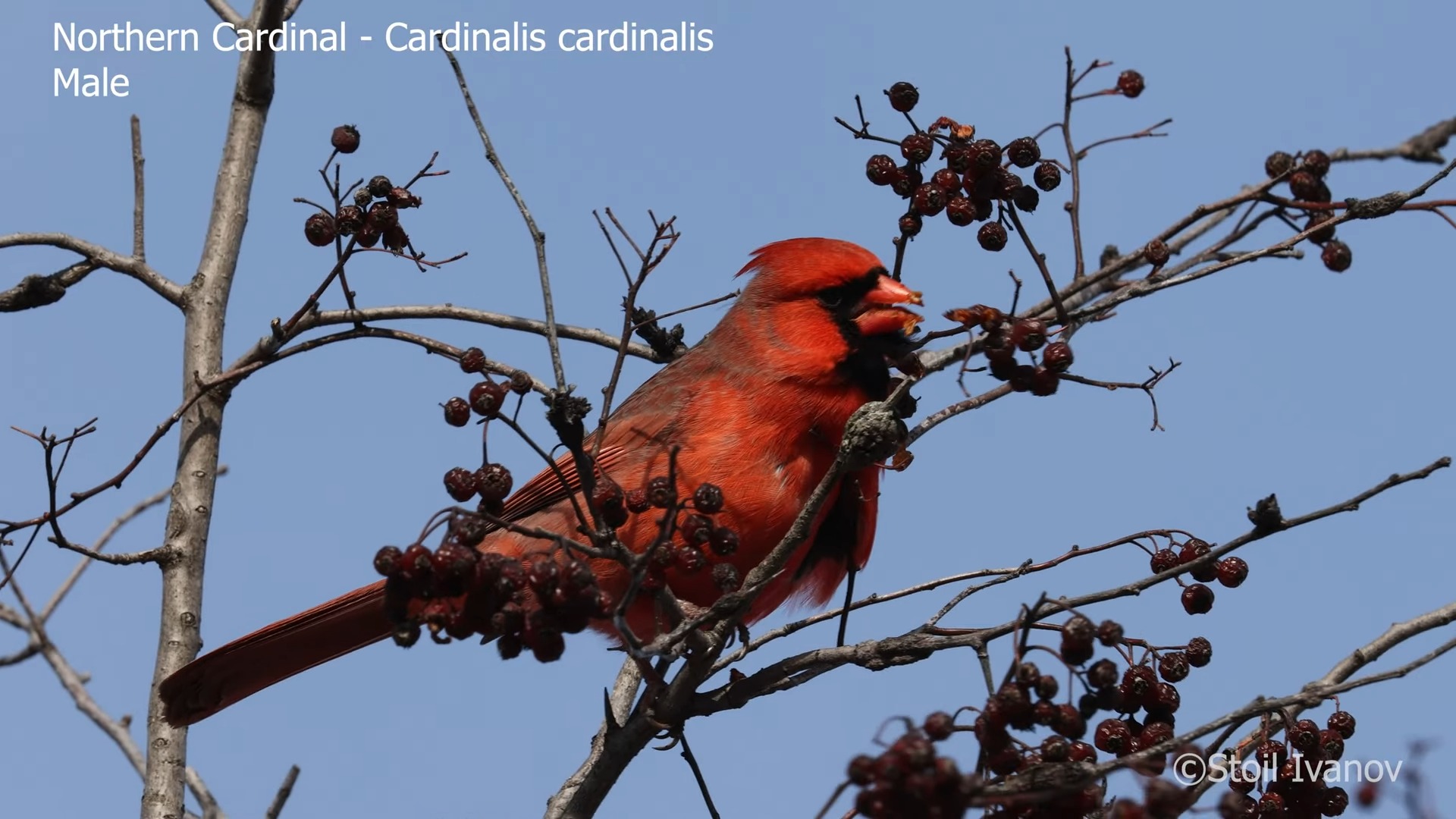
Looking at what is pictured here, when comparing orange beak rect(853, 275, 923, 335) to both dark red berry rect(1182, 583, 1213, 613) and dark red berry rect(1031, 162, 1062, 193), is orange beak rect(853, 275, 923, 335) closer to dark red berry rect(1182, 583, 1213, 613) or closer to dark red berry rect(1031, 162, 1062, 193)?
dark red berry rect(1031, 162, 1062, 193)

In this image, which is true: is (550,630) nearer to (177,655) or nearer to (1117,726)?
(1117,726)

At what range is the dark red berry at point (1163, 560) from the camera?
3322 millimetres

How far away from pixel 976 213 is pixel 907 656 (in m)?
0.93

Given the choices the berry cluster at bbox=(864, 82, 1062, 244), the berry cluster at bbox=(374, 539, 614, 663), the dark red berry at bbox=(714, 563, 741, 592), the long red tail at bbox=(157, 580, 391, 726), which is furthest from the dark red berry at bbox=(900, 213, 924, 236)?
the long red tail at bbox=(157, 580, 391, 726)

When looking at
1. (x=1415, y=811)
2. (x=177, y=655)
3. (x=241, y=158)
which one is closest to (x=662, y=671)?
(x=177, y=655)

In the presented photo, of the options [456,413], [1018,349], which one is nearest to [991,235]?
[1018,349]

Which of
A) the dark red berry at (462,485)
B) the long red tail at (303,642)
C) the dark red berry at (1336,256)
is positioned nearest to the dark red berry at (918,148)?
the dark red berry at (1336,256)

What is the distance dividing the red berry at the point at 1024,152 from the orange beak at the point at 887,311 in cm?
75

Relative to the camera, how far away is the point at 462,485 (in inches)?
118

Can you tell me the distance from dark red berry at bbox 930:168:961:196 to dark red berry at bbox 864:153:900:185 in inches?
5.0

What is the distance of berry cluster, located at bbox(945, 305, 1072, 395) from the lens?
9.93ft

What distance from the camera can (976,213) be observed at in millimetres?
3504

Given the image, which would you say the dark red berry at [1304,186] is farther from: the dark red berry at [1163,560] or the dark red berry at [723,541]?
the dark red berry at [723,541]

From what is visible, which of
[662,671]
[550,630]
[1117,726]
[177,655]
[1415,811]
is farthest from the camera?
[177,655]
